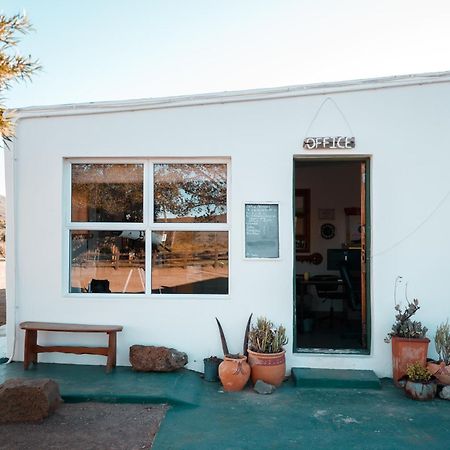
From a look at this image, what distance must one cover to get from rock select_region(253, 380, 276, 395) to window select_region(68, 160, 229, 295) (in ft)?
3.84

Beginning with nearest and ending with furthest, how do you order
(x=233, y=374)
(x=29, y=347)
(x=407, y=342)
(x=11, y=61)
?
(x=11, y=61) < (x=233, y=374) < (x=407, y=342) < (x=29, y=347)

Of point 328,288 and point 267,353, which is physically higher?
point 328,288

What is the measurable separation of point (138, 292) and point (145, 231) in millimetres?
724

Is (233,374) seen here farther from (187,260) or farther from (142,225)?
(142,225)

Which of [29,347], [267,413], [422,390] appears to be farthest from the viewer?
[29,347]

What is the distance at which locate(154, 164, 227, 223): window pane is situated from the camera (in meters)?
5.29

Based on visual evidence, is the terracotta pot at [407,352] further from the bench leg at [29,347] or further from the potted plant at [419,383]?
the bench leg at [29,347]

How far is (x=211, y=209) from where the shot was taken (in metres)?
5.30

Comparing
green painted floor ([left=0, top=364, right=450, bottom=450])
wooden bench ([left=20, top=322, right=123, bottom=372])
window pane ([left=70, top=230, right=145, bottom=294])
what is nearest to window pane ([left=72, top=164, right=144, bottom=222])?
window pane ([left=70, top=230, right=145, bottom=294])

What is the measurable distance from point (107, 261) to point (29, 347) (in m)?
1.27

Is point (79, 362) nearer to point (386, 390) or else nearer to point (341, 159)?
point (386, 390)

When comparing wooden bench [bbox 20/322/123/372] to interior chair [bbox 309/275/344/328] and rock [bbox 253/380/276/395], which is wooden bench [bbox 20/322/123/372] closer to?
rock [bbox 253/380/276/395]

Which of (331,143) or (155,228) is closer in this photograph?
(331,143)

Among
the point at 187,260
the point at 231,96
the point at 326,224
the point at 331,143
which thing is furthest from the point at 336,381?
the point at 326,224
